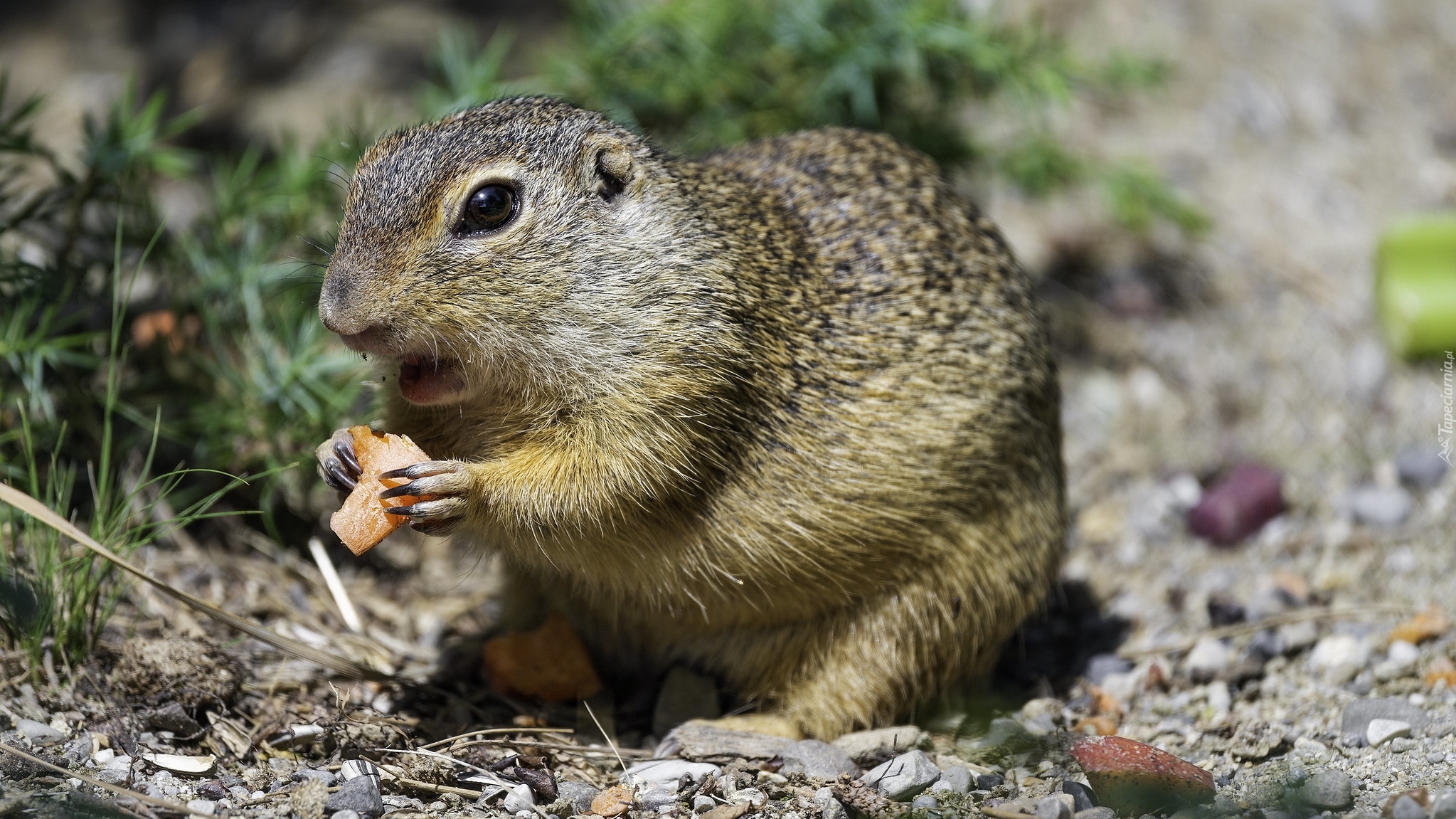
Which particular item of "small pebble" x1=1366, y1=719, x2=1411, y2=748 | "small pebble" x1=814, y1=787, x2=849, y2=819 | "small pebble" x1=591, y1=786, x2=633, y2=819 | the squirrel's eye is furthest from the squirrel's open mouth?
"small pebble" x1=1366, y1=719, x2=1411, y2=748

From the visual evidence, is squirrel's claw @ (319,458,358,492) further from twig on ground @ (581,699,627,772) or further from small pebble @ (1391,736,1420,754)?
small pebble @ (1391,736,1420,754)

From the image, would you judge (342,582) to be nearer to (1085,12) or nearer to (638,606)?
(638,606)

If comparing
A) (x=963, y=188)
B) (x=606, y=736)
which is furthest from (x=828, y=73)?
(x=606, y=736)

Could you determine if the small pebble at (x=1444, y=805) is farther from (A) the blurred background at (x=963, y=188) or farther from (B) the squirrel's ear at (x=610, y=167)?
(B) the squirrel's ear at (x=610, y=167)

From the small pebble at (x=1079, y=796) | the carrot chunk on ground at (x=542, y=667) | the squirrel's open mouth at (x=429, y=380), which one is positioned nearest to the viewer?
the small pebble at (x=1079, y=796)

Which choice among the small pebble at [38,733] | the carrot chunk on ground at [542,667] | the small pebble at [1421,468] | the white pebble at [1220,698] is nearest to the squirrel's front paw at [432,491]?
the carrot chunk on ground at [542,667]

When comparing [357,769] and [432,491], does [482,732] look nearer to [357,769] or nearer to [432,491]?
[357,769]
